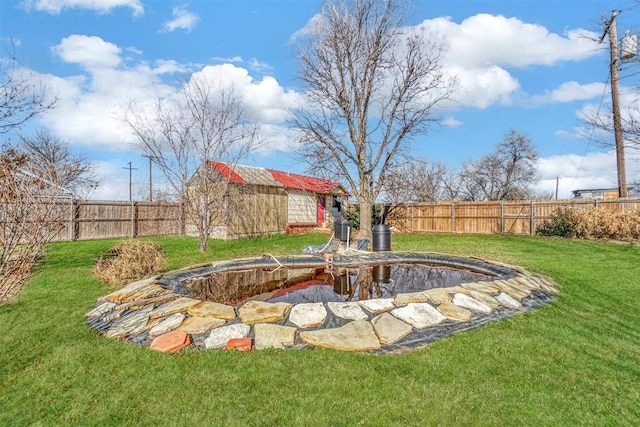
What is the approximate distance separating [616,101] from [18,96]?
17.6m

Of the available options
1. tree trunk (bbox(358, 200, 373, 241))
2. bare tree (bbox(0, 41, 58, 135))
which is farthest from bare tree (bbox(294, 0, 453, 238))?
bare tree (bbox(0, 41, 58, 135))

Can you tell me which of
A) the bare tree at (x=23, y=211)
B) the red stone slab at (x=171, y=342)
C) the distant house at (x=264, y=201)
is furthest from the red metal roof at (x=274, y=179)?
the red stone slab at (x=171, y=342)

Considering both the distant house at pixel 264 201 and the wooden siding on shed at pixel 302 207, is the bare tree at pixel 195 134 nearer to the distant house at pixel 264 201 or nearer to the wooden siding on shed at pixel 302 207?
the distant house at pixel 264 201

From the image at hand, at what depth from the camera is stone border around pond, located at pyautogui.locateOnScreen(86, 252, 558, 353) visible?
3.51m

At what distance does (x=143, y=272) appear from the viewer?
6594 millimetres

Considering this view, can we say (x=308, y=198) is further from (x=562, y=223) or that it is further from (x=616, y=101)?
(x=616, y=101)

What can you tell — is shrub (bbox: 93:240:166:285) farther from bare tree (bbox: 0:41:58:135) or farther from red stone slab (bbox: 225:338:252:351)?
red stone slab (bbox: 225:338:252:351)

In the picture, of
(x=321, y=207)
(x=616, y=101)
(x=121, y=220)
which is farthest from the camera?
(x=321, y=207)

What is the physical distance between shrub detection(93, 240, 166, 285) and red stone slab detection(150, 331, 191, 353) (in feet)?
10.0

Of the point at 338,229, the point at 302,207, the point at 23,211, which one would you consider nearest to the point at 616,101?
the point at 338,229

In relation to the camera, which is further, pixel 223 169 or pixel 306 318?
pixel 223 169

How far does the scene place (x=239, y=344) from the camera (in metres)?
3.39

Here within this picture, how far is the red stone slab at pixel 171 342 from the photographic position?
3336 millimetres

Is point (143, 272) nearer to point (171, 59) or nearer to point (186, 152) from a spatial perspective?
point (186, 152)
